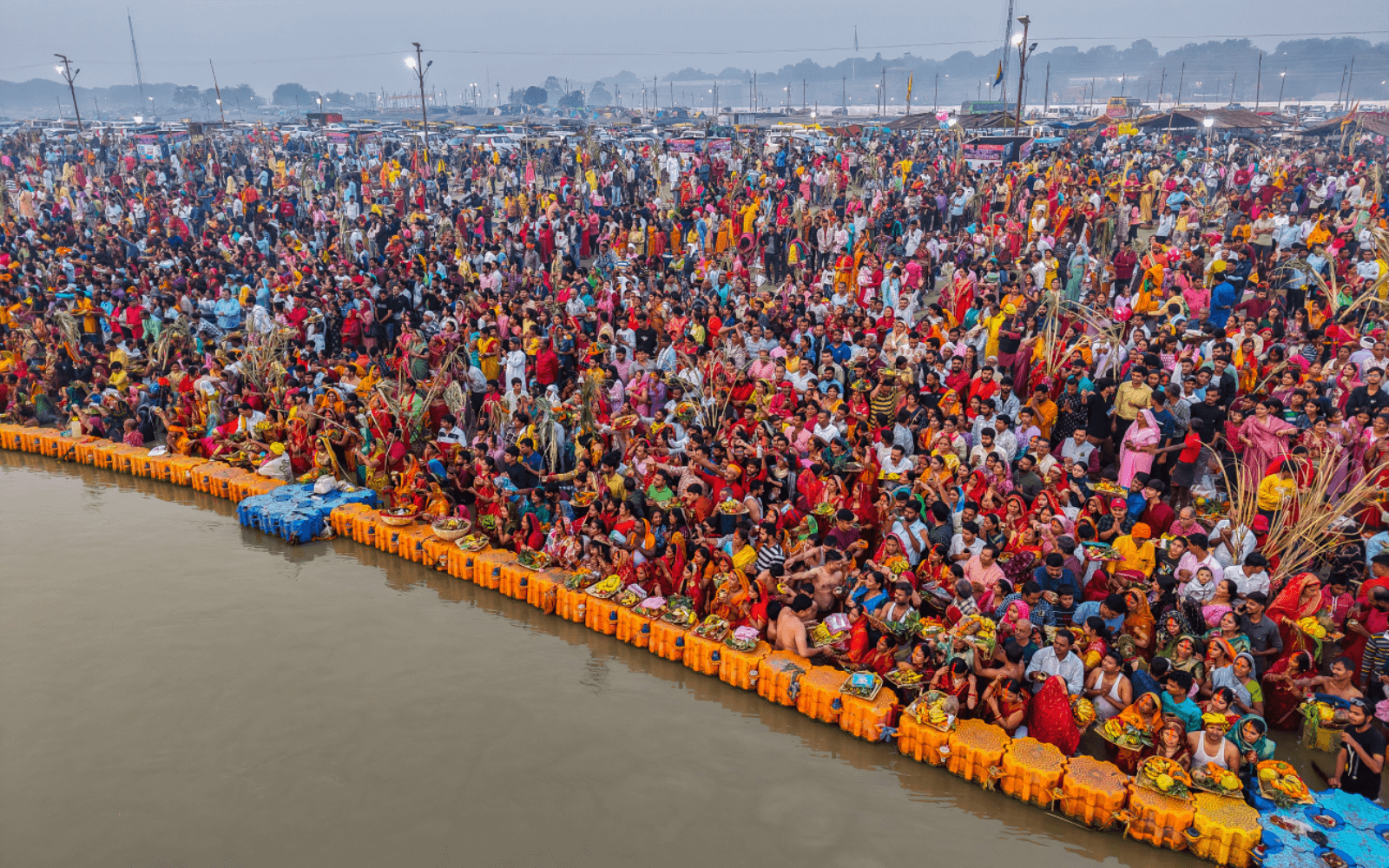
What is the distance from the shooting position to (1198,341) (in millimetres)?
9922

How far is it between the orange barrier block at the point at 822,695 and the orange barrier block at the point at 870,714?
8 centimetres

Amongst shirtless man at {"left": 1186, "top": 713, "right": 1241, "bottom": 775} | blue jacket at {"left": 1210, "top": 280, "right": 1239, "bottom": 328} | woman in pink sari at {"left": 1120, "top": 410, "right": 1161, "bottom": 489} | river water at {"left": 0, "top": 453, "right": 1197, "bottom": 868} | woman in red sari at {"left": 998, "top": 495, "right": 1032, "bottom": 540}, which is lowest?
river water at {"left": 0, "top": 453, "right": 1197, "bottom": 868}

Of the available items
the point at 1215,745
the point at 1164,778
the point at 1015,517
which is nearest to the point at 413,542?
the point at 1015,517

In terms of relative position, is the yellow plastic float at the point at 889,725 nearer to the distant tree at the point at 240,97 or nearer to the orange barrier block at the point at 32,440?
the orange barrier block at the point at 32,440

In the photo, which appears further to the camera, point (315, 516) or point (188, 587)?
point (315, 516)

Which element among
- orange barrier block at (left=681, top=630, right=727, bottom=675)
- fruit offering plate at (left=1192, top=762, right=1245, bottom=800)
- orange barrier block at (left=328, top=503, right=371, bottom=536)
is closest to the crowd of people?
fruit offering plate at (left=1192, top=762, right=1245, bottom=800)

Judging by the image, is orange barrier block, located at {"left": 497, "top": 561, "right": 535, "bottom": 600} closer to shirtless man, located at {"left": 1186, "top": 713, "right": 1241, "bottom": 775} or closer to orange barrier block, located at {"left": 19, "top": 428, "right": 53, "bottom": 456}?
shirtless man, located at {"left": 1186, "top": 713, "right": 1241, "bottom": 775}

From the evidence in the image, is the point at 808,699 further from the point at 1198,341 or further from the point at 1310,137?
the point at 1310,137

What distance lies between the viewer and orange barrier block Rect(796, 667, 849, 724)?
6.84m

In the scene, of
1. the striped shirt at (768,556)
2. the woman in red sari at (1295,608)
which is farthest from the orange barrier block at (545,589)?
the woman in red sari at (1295,608)

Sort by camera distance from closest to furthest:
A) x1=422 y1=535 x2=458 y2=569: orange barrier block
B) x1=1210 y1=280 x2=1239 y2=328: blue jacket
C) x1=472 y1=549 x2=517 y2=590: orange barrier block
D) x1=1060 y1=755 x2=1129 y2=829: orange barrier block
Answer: x1=1060 y1=755 x2=1129 y2=829: orange barrier block, x1=472 y1=549 x2=517 y2=590: orange barrier block, x1=422 y1=535 x2=458 y2=569: orange barrier block, x1=1210 y1=280 x2=1239 y2=328: blue jacket

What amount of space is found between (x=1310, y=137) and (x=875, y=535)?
1224 inches

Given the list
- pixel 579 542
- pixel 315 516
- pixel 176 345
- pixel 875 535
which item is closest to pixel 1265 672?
pixel 875 535

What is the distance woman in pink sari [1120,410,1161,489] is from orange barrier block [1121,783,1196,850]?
335 centimetres
